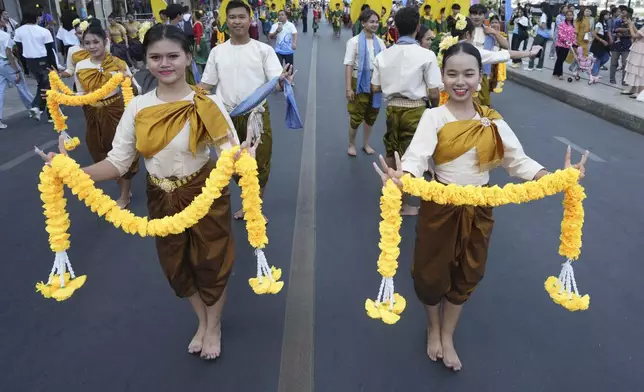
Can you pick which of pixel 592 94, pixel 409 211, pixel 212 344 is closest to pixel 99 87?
pixel 212 344

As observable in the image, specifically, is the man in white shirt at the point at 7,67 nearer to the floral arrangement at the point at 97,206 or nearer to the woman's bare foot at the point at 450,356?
the floral arrangement at the point at 97,206

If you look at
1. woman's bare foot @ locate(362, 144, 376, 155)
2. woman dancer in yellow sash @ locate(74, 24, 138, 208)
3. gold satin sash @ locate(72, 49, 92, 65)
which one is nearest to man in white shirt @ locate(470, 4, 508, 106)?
woman's bare foot @ locate(362, 144, 376, 155)

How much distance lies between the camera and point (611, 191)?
218 inches

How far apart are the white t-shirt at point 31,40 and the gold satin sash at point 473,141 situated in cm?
973

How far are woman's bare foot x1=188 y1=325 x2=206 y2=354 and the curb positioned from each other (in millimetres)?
7835

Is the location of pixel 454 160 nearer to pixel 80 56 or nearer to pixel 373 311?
pixel 373 311

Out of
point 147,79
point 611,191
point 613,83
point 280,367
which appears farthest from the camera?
point 613,83

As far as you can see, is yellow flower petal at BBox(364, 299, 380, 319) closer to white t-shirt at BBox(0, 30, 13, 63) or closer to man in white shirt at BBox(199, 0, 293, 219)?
man in white shirt at BBox(199, 0, 293, 219)

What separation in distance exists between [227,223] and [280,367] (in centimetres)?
91

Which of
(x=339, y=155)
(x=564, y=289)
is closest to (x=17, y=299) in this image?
(x=564, y=289)

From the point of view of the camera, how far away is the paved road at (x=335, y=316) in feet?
9.34

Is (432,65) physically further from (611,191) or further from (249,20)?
(611,191)

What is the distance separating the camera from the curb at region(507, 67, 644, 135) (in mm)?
8188

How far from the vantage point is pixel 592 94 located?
10094 mm
